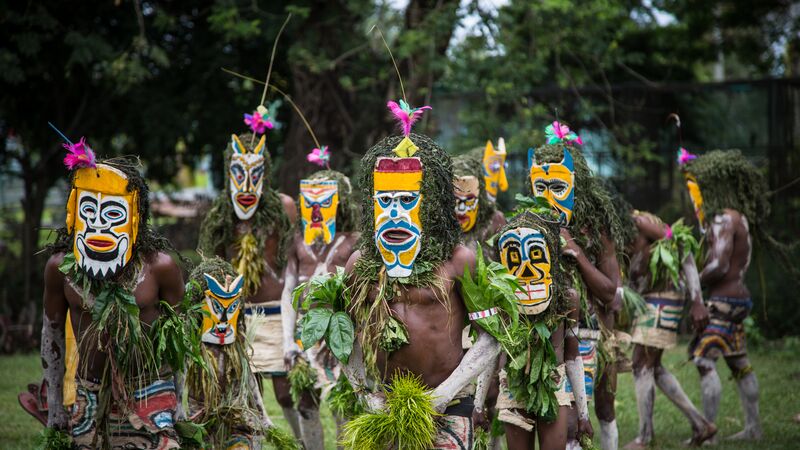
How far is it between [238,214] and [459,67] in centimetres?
635

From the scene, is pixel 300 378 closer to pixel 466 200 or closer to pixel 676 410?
pixel 466 200

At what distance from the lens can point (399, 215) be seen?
16.3ft

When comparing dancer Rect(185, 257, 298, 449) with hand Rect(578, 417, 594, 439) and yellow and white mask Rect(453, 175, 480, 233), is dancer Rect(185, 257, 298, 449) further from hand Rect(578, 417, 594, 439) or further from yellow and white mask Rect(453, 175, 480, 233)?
hand Rect(578, 417, 594, 439)

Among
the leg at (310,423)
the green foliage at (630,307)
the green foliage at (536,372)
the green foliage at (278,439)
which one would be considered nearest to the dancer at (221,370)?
the green foliage at (278,439)

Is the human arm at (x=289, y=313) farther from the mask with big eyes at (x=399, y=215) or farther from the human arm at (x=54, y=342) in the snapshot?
the mask with big eyes at (x=399, y=215)

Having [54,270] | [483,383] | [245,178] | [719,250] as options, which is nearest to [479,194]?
[245,178]

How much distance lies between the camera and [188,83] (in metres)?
14.5

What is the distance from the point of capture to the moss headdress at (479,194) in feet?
24.8

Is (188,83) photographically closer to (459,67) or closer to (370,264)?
(459,67)

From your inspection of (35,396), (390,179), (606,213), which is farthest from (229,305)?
(606,213)

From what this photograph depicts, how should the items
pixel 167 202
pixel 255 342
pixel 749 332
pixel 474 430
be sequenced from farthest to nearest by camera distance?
1. pixel 167 202
2. pixel 749 332
3. pixel 255 342
4. pixel 474 430

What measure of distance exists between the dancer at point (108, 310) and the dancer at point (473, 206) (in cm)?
271

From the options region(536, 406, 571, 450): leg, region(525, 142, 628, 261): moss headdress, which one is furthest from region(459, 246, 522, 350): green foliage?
region(525, 142, 628, 261): moss headdress

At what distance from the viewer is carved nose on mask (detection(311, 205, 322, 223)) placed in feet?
25.1
